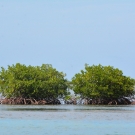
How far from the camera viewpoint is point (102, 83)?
67938 millimetres

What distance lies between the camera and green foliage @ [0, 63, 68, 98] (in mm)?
68125

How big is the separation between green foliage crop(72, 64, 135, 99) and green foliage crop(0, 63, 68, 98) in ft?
6.60

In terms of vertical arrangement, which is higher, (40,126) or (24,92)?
(24,92)

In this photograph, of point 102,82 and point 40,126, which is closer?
point 40,126

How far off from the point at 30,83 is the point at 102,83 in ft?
24.3

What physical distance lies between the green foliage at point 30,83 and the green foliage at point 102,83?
2.01 meters

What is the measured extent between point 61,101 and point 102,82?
6.97m

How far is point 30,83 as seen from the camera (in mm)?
68250

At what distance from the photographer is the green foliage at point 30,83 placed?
Answer: 68.1 m

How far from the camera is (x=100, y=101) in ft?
225

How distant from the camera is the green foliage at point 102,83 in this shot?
220ft

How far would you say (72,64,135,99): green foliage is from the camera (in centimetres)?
6706

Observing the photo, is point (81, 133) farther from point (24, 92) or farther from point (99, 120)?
point (24, 92)

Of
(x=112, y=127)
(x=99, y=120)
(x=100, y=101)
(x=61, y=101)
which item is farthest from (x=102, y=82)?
(x=112, y=127)
